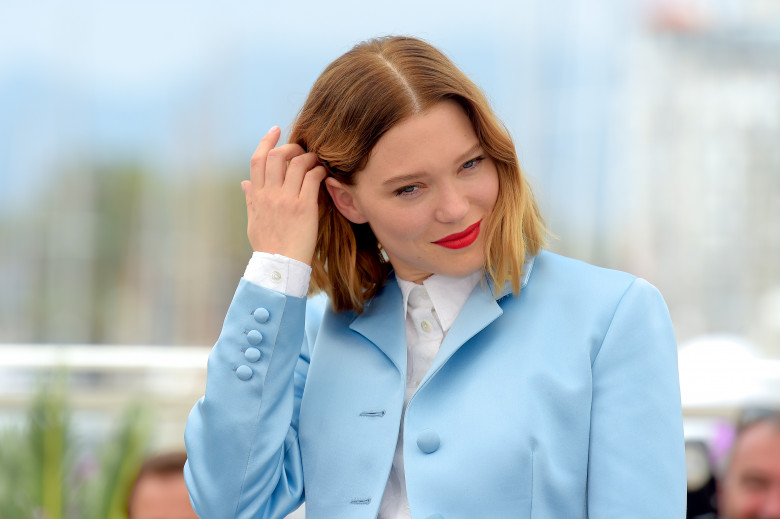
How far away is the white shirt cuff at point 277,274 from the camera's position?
1.39 meters

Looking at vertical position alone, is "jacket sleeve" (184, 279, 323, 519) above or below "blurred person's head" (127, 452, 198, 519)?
above

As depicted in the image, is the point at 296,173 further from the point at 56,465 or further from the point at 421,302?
the point at 56,465

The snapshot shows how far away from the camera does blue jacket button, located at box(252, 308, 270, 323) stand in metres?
1.37

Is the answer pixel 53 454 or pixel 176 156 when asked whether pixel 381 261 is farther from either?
pixel 176 156

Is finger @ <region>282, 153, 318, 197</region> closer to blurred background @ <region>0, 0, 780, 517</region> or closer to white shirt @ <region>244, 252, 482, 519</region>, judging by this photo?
white shirt @ <region>244, 252, 482, 519</region>

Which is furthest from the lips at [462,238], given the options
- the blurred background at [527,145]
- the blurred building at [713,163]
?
the blurred building at [713,163]

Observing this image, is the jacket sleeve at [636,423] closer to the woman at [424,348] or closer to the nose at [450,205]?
the woman at [424,348]

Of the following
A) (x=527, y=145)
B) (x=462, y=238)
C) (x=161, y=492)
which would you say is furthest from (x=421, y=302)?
(x=527, y=145)

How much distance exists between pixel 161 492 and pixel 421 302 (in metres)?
1.25

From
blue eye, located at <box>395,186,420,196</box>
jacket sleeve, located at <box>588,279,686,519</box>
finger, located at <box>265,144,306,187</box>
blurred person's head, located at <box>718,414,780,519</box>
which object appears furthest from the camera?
blurred person's head, located at <box>718,414,780,519</box>

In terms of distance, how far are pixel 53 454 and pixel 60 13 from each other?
9480mm

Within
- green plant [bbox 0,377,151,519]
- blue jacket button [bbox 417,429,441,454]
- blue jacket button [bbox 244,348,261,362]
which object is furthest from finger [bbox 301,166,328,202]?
green plant [bbox 0,377,151,519]

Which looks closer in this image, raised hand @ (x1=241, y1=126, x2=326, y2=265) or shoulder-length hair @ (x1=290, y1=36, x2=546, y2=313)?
shoulder-length hair @ (x1=290, y1=36, x2=546, y2=313)

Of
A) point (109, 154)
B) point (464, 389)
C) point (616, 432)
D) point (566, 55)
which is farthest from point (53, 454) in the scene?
point (109, 154)
